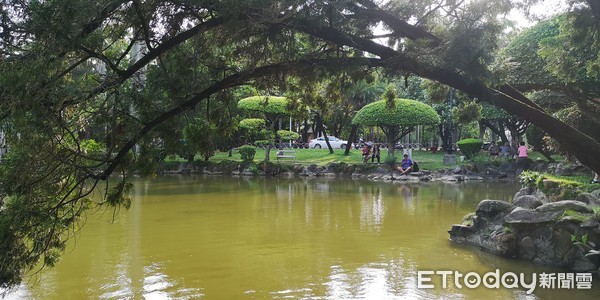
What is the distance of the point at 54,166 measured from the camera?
4.34 m

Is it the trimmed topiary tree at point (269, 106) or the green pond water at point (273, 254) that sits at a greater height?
the trimmed topiary tree at point (269, 106)

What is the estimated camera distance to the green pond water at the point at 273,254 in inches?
241

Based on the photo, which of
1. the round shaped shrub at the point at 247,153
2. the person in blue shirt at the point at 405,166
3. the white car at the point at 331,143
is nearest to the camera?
the person in blue shirt at the point at 405,166

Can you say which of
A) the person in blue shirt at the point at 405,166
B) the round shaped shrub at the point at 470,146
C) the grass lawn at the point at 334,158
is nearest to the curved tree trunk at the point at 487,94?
the person in blue shirt at the point at 405,166

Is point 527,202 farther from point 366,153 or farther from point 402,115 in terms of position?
point 366,153

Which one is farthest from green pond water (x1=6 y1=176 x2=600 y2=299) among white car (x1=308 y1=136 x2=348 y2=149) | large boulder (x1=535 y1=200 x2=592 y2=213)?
white car (x1=308 y1=136 x2=348 y2=149)

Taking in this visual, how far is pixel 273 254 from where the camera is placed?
7.89 metres

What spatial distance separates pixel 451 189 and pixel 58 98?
1542 cm

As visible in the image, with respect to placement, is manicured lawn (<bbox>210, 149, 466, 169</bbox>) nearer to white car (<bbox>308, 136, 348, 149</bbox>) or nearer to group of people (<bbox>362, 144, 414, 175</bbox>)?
group of people (<bbox>362, 144, 414, 175</bbox>)

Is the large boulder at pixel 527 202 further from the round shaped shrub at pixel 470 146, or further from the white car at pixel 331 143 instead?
the white car at pixel 331 143

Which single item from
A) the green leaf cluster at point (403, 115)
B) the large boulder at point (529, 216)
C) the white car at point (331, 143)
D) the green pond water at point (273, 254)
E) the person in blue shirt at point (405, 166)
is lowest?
the green pond water at point (273, 254)

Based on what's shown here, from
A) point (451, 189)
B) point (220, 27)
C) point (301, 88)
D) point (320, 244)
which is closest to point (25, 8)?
point (220, 27)

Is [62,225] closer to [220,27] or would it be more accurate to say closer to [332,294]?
[220,27]

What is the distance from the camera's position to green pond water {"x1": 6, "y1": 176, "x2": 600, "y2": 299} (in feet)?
20.1
